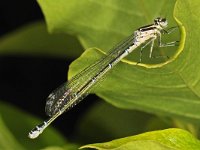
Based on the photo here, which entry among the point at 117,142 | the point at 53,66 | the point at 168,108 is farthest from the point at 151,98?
the point at 53,66

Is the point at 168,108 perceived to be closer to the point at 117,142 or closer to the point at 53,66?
the point at 117,142

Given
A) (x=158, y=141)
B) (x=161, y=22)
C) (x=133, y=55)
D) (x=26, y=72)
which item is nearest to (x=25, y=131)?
(x=133, y=55)

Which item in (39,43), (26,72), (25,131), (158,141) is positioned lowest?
(158,141)

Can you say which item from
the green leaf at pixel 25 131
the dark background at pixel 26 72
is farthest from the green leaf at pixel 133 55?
the dark background at pixel 26 72

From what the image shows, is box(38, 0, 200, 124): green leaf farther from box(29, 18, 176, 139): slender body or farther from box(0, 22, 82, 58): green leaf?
box(0, 22, 82, 58): green leaf

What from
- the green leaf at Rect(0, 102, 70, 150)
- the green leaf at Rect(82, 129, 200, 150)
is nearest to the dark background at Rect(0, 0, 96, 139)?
the green leaf at Rect(0, 102, 70, 150)

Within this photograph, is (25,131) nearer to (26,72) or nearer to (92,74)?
(92,74)
